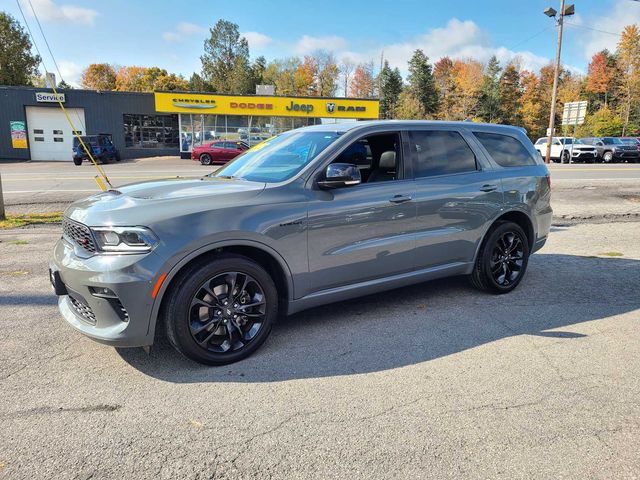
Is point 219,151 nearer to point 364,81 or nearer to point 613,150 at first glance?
point 613,150

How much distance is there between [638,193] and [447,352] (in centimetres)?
1397

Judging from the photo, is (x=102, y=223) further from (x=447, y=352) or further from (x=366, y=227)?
(x=447, y=352)

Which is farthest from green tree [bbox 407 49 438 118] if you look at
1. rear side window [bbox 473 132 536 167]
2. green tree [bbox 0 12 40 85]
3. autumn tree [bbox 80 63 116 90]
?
rear side window [bbox 473 132 536 167]

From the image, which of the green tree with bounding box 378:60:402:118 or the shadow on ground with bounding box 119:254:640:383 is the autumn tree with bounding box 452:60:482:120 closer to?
the green tree with bounding box 378:60:402:118

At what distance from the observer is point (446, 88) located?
75.1m

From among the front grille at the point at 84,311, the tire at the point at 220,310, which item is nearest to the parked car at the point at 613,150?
the tire at the point at 220,310

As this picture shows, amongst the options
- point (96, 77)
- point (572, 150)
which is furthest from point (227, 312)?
point (96, 77)

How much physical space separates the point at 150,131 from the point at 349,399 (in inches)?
1562

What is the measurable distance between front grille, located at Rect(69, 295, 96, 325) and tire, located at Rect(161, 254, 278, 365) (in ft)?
1.56

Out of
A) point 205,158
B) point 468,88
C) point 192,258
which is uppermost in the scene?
point 468,88

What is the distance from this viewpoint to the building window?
38.0m

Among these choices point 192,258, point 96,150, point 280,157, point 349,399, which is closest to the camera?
point 349,399

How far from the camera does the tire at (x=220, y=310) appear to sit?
3238mm

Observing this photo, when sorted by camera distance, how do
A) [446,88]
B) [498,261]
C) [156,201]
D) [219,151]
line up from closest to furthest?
[156,201] < [498,261] < [219,151] < [446,88]
